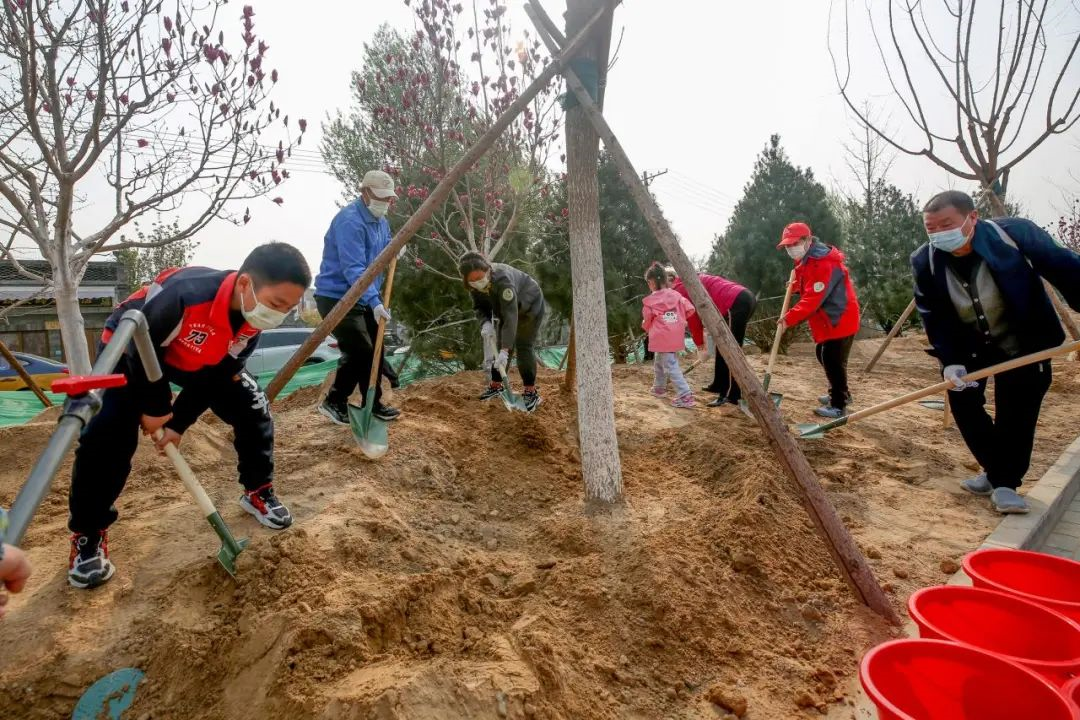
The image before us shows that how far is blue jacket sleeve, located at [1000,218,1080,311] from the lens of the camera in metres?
2.88

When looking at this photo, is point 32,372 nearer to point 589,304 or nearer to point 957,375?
point 589,304

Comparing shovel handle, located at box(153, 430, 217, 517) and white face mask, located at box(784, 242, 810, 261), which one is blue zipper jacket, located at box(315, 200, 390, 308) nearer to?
shovel handle, located at box(153, 430, 217, 517)

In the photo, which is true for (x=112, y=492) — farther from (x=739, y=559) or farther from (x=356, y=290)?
(x=739, y=559)

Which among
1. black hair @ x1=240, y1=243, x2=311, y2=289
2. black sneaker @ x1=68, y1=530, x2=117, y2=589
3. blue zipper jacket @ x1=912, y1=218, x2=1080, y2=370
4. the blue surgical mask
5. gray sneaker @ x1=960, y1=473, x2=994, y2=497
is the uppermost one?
the blue surgical mask

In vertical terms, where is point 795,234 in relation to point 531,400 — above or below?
above

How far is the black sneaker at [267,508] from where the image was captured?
106 inches

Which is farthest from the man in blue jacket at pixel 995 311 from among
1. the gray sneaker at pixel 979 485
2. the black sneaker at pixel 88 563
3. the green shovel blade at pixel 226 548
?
the black sneaker at pixel 88 563

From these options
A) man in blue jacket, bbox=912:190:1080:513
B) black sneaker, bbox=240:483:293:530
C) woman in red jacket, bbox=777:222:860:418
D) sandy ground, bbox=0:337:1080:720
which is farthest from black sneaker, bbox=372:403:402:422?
man in blue jacket, bbox=912:190:1080:513

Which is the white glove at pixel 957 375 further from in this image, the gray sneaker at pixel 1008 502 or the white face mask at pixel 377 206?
the white face mask at pixel 377 206

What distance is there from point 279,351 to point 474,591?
413 inches

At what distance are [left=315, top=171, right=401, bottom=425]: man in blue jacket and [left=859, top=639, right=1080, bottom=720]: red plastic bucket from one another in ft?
10.5

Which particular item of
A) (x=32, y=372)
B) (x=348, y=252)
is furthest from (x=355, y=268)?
(x=32, y=372)

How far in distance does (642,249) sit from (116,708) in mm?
8923

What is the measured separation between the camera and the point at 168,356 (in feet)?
7.59
